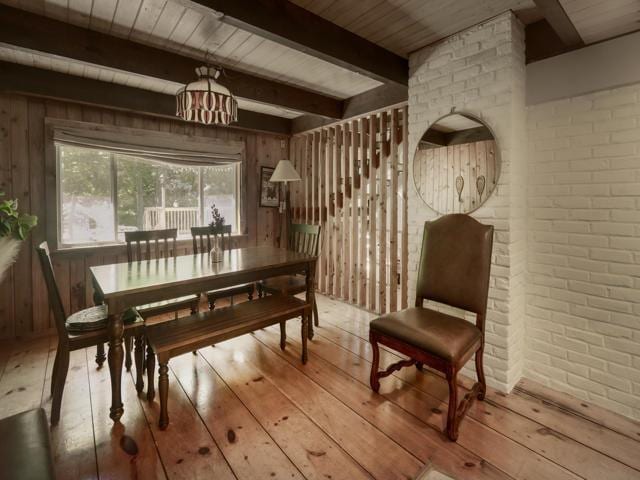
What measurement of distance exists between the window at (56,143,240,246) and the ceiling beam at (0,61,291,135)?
497 mm

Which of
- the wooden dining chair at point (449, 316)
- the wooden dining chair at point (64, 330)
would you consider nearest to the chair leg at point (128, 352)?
the wooden dining chair at point (64, 330)

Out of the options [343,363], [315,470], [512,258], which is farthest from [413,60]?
[315,470]

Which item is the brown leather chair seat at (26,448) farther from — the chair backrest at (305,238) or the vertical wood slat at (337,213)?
the vertical wood slat at (337,213)

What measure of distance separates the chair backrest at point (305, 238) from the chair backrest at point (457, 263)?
4.17 feet

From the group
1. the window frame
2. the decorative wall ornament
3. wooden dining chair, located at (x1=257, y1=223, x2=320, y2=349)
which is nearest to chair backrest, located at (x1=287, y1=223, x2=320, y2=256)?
wooden dining chair, located at (x1=257, y1=223, x2=320, y2=349)

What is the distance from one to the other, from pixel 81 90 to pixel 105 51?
950 millimetres

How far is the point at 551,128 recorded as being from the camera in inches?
84.1

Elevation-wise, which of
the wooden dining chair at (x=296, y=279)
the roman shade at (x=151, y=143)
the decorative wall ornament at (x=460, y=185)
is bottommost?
the wooden dining chair at (x=296, y=279)

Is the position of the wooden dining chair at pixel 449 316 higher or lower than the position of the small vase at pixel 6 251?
lower

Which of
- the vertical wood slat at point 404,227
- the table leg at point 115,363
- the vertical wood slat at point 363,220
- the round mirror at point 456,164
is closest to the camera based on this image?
the table leg at point 115,363

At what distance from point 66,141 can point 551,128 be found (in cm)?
409

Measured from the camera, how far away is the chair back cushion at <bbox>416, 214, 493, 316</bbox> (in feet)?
6.40

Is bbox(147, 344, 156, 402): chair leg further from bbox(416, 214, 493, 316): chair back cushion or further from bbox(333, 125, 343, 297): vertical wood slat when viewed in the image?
bbox(333, 125, 343, 297): vertical wood slat

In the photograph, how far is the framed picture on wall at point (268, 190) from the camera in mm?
4504
